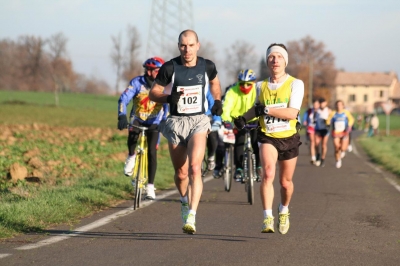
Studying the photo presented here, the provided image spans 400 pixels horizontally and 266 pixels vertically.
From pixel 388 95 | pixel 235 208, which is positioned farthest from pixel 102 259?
pixel 388 95

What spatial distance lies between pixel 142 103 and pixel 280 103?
3.64 m

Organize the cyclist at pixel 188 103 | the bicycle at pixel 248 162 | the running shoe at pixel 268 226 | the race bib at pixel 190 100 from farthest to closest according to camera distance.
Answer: the bicycle at pixel 248 162 < the race bib at pixel 190 100 < the cyclist at pixel 188 103 < the running shoe at pixel 268 226

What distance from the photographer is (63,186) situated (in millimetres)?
12047

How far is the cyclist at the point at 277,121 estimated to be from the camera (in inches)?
296

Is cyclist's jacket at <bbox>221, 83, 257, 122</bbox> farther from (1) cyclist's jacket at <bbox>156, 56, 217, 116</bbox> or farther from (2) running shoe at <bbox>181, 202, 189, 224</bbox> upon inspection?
(2) running shoe at <bbox>181, 202, 189, 224</bbox>

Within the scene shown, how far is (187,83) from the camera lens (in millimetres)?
7578

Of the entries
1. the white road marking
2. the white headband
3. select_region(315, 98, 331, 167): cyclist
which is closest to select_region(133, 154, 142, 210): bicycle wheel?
the white road marking

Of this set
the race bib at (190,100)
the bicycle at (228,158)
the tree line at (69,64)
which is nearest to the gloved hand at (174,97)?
the race bib at (190,100)

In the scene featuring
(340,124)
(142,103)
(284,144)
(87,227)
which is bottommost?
(87,227)

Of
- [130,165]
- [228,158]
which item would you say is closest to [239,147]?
[228,158]

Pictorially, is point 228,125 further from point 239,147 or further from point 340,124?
point 340,124

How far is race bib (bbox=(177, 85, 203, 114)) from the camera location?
24.9 ft

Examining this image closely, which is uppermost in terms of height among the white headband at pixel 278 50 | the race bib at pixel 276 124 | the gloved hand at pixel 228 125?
the white headband at pixel 278 50

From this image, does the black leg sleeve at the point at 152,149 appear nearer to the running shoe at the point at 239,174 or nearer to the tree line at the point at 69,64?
the running shoe at the point at 239,174
